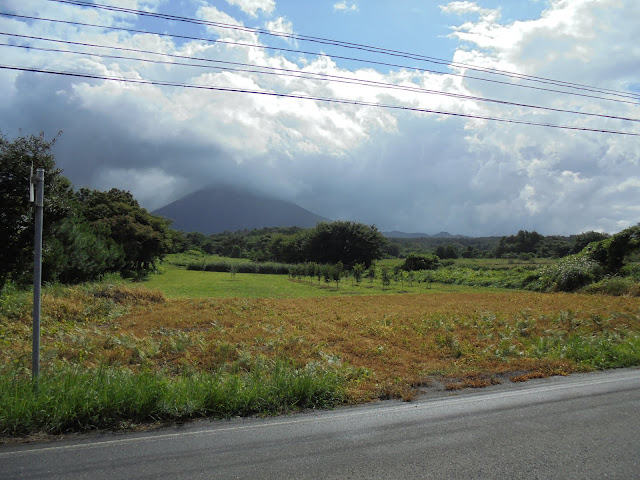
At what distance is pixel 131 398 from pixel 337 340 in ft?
22.7

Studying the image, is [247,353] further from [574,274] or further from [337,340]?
[574,274]

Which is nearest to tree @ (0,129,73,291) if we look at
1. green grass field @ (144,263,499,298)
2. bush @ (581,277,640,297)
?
green grass field @ (144,263,499,298)

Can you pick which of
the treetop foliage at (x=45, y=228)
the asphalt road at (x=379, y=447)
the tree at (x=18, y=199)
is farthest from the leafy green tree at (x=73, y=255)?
the asphalt road at (x=379, y=447)

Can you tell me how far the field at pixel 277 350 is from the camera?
19.1 ft

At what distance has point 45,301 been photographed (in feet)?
44.0

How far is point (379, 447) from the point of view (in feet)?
14.7

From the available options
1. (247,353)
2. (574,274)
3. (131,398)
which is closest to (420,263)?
(574,274)

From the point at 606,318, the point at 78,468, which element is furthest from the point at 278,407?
the point at 606,318

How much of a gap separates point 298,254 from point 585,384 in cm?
7806

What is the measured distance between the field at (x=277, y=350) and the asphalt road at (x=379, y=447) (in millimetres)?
607

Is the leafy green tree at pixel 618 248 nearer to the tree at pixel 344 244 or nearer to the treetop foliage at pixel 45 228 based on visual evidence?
the treetop foliage at pixel 45 228

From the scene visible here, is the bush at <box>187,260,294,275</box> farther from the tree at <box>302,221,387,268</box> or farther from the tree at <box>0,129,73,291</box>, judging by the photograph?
the tree at <box>0,129,73,291</box>

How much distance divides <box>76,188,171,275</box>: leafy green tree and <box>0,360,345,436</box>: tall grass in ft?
100

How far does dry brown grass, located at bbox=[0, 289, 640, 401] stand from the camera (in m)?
8.10
